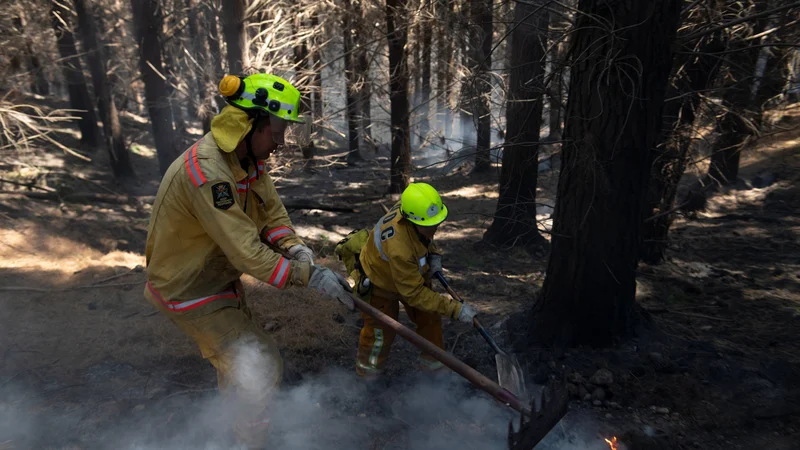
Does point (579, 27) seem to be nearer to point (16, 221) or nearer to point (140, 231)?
point (140, 231)

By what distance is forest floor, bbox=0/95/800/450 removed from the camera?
11.8 ft

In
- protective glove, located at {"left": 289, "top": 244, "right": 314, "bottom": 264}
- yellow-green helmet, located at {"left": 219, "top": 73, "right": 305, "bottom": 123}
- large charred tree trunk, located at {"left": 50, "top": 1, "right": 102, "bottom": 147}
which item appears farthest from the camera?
large charred tree trunk, located at {"left": 50, "top": 1, "right": 102, "bottom": 147}

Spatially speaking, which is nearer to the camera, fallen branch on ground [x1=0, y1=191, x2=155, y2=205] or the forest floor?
the forest floor

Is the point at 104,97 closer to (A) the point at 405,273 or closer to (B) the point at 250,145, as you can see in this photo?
(B) the point at 250,145

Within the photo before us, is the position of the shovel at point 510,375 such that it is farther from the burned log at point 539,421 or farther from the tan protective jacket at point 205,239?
the tan protective jacket at point 205,239

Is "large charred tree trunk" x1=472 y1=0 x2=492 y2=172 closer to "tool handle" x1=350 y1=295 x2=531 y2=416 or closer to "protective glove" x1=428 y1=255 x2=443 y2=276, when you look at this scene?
"protective glove" x1=428 y1=255 x2=443 y2=276

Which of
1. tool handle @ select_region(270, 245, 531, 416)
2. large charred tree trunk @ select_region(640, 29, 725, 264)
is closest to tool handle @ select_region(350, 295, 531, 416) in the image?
tool handle @ select_region(270, 245, 531, 416)

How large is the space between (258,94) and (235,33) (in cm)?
733

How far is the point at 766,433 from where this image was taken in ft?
10.9

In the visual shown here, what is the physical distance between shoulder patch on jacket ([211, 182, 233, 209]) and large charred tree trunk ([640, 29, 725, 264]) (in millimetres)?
4344

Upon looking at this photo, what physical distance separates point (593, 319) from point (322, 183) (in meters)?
12.3

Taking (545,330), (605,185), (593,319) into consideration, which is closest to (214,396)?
(545,330)

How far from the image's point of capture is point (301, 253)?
351 cm

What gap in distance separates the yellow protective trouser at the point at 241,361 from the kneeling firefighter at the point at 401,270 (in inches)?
36.6
